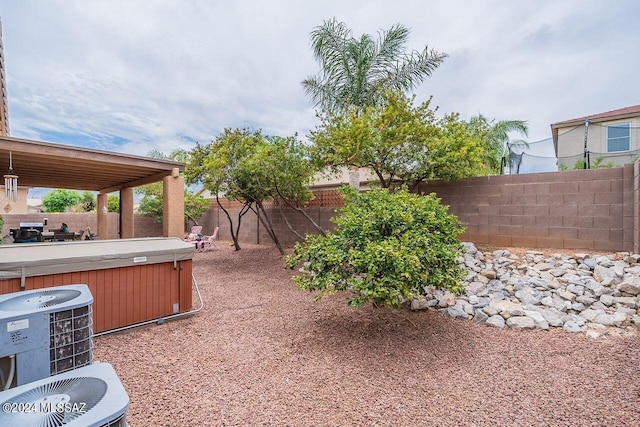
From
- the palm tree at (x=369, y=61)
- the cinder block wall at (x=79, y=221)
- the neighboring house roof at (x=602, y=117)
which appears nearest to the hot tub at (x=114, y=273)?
the palm tree at (x=369, y=61)

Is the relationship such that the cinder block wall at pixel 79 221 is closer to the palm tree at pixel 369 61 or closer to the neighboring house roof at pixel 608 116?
the palm tree at pixel 369 61

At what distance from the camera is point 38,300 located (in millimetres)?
2020

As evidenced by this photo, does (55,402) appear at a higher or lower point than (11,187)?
lower

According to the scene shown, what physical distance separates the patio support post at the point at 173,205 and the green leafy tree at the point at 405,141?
328 centimetres

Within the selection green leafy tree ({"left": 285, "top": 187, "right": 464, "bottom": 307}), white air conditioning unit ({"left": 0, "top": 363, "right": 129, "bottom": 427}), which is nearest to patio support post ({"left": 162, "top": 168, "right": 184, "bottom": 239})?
green leafy tree ({"left": 285, "top": 187, "right": 464, "bottom": 307})

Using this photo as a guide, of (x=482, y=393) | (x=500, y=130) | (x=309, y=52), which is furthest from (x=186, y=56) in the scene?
(x=500, y=130)

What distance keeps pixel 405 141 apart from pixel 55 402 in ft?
21.2

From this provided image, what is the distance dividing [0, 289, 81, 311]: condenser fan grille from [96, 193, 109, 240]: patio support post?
36.1 feet

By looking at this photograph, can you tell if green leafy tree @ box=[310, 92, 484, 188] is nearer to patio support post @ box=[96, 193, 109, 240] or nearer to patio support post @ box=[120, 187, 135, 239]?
patio support post @ box=[120, 187, 135, 239]

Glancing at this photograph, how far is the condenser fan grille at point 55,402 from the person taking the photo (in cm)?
105

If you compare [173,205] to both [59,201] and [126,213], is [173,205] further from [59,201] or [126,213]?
[59,201]

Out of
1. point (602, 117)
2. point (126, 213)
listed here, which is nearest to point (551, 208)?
point (602, 117)

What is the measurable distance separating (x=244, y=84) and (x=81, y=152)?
8777 mm

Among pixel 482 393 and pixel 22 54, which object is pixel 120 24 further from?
pixel 482 393
